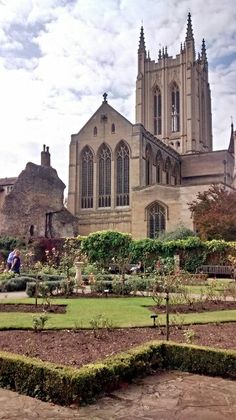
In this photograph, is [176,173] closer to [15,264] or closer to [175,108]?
[175,108]

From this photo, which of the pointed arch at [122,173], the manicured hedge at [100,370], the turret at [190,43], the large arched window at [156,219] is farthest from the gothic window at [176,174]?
the manicured hedge at [100,370]

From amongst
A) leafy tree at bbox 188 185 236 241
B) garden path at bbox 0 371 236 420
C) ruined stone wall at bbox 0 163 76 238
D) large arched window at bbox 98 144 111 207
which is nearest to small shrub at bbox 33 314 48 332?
garden path at bbox 0 371 236 420

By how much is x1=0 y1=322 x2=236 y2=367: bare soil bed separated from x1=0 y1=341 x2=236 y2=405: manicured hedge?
0.67m

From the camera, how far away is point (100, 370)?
193 inches

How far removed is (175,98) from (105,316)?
63.1 meters

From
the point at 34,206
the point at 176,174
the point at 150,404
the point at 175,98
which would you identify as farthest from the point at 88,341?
the point at 175,98

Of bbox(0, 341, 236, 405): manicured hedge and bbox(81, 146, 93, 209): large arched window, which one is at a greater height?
bbox(81, 146, 93, 209): large arched window

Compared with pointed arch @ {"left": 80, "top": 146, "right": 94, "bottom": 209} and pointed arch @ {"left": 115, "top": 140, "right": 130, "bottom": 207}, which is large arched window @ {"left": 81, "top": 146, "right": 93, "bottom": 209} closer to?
pointed arch @ {"left": 80, "top": 146, "right": 94, "bottom": 209}

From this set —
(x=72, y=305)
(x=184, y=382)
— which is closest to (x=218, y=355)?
(x=184, y=382)

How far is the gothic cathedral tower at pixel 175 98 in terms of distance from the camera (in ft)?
221

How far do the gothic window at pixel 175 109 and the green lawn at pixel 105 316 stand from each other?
57994 mm

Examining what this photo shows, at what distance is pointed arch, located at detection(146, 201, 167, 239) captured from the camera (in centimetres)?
4070

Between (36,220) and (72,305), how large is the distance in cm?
2490

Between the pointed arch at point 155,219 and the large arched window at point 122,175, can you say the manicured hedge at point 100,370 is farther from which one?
the large arched window at point 122,175
